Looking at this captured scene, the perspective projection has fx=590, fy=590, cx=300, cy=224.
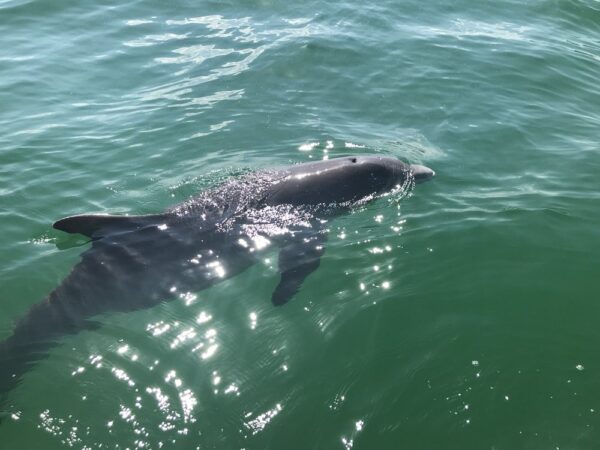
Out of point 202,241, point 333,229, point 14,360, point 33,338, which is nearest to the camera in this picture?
point 14,360

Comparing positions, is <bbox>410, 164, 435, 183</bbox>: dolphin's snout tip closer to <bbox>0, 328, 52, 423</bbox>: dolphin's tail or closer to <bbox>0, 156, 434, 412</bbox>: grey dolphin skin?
<bbox>0, 156, 434, 412</bbox>: grey dolphin skin

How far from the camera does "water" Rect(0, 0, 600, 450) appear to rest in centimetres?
767

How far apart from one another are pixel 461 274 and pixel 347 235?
2166 mm

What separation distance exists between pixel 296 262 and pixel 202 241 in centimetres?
172

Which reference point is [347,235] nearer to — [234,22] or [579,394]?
[579,394]

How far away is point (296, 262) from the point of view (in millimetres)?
10195

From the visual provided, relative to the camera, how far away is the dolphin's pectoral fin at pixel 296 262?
952 cm

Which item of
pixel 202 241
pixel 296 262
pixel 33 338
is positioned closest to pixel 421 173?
pixel 296 262

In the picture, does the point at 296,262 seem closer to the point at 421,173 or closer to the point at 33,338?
the point at 421,173

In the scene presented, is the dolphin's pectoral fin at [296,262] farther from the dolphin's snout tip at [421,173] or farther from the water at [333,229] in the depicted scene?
the dolphin's snout tip at [421,173]

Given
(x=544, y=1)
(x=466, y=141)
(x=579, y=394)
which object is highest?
(x=544, y=1)

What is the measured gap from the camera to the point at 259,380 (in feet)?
26.5

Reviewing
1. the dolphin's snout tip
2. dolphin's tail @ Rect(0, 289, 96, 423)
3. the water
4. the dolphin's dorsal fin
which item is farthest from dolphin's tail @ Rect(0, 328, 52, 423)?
the dolphin's snout tip

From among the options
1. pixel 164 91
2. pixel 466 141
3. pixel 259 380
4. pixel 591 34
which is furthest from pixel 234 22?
pixel 259 380
